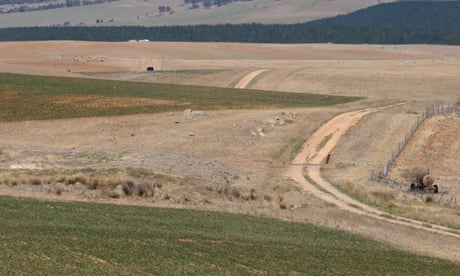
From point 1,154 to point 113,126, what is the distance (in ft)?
51.9

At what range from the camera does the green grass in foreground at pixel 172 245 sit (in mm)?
21984

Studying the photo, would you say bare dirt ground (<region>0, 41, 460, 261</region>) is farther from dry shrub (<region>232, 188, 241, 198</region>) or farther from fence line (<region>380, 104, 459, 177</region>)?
fence line (<region>380, 104, 459, 177</region>)

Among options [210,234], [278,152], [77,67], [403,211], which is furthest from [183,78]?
[210,234]

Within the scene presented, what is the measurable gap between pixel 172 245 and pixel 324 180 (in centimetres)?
2486

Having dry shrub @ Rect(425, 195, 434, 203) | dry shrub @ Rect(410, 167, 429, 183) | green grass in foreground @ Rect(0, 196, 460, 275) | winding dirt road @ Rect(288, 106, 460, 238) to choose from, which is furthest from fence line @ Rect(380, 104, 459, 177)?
green grass in foreground @ Rect(0, 196, 460, 275)

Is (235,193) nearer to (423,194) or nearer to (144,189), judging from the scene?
(144,189)

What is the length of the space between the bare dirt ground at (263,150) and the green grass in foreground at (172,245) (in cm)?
329

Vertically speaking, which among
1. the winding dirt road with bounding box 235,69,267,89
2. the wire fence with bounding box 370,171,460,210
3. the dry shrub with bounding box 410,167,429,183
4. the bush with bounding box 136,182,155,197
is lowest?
the winding dirt road with bounding box 235,69,267,89

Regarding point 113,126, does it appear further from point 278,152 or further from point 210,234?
point 210,234

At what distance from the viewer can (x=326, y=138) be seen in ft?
207

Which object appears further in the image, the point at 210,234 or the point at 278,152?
the point at 278,152

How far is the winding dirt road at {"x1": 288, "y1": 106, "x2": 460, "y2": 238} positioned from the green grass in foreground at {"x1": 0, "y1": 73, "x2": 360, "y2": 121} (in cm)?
1001

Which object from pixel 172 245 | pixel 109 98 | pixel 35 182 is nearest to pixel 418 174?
pixel 35 182

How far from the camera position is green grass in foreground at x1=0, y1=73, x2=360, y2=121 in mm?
71750
